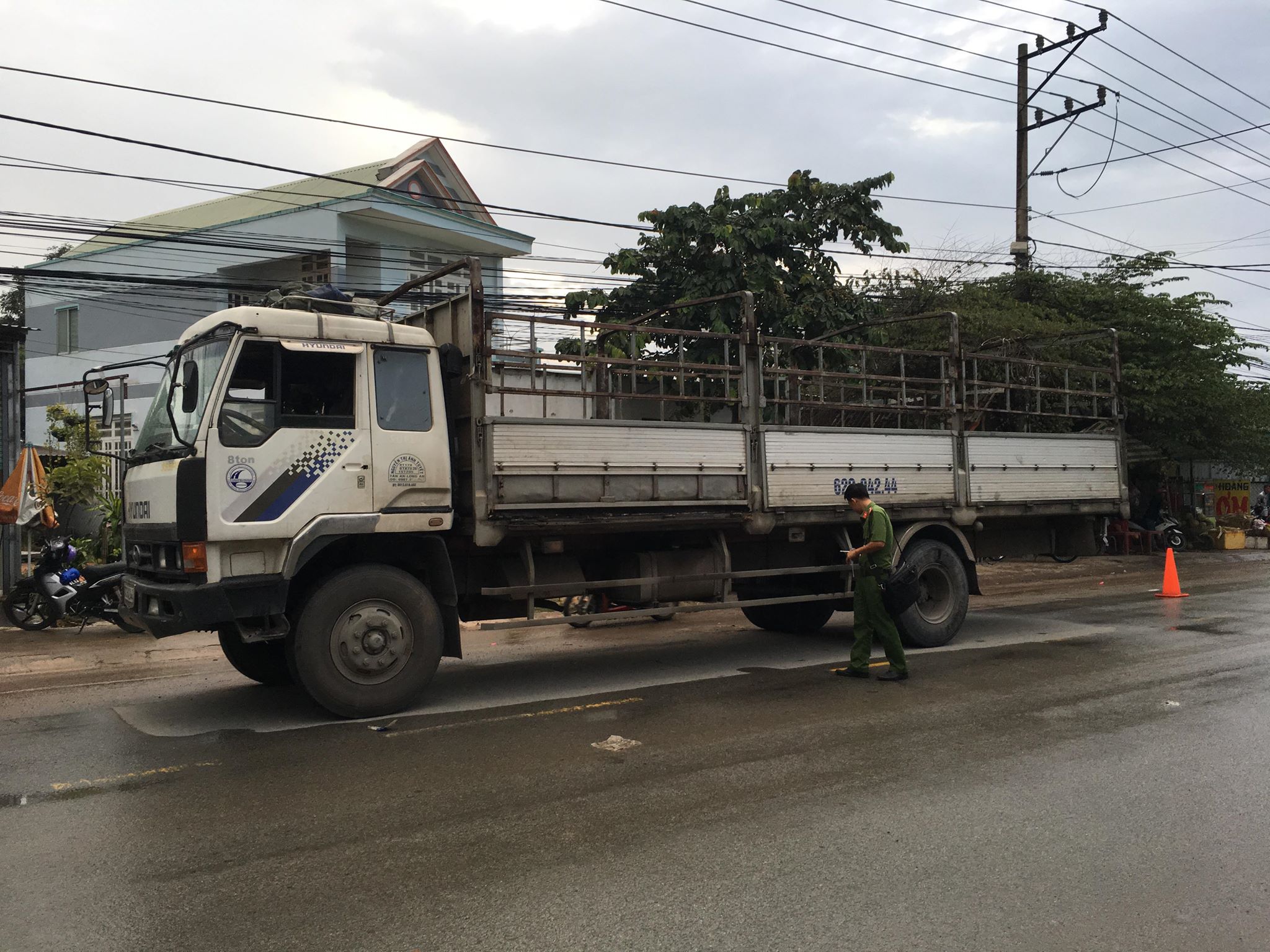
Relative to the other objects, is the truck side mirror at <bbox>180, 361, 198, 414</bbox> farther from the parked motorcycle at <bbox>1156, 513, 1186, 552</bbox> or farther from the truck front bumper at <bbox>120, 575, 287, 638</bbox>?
the parked motorcycle at <bbox>1156, 513, 1186, 552</bbox>

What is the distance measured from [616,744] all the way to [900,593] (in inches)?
124

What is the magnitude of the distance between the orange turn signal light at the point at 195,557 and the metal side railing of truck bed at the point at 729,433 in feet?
6.04

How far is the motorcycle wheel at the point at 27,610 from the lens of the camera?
11.4m

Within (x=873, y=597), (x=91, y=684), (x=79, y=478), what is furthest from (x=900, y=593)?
(x=79, y=478)

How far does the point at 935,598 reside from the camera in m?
9.95

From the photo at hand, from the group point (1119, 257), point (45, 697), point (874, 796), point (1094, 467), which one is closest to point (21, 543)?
point (45, 697)

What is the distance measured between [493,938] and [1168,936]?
2361 mm

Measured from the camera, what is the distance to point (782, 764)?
18.2 ft

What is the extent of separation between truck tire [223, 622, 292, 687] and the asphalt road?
0.14 metres

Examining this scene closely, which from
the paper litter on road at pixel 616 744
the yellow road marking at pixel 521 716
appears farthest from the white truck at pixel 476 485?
the paper litter on road at pixel 616 744

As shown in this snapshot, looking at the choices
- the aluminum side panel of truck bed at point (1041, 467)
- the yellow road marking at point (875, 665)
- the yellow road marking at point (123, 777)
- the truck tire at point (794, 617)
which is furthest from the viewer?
the truck tire at point (794, 617)

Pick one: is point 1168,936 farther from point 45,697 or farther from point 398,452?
point 45,697

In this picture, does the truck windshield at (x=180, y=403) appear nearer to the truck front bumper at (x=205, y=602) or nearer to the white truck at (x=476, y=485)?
the white truck at (x=476, y=485)

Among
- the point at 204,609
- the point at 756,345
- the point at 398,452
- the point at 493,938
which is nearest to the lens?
the point at 493,938
